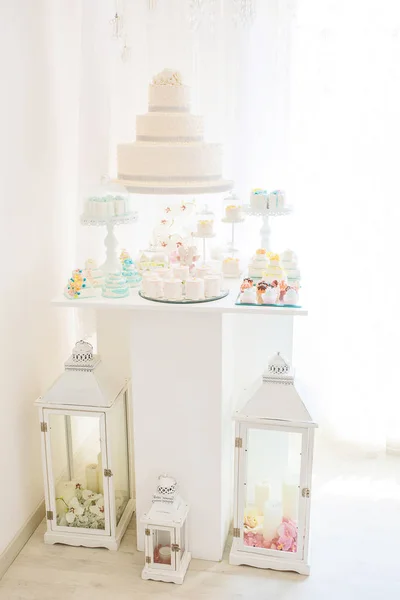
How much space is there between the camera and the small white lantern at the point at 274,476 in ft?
7.70

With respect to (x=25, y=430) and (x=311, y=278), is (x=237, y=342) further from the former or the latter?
(x=25, y=430)

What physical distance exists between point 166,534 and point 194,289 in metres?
0.91

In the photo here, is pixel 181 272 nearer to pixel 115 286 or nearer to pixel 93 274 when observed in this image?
pixel 115 286

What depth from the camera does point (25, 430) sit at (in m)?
2.62

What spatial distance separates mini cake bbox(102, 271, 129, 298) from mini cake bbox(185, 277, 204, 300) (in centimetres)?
24

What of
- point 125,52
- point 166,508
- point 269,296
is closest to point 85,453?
point 166,508

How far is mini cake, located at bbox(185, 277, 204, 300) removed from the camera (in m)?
2.31

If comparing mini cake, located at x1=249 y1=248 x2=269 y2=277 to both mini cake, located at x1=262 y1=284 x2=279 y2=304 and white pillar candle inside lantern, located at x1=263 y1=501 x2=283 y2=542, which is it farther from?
white pillar candle inside lantern, located at x1=263 y1=501 x2=283 y2=542

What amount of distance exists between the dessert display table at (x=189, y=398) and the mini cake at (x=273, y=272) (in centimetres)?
13

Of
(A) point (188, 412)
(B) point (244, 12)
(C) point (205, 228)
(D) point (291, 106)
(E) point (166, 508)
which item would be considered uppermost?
(B) point (244, 12)

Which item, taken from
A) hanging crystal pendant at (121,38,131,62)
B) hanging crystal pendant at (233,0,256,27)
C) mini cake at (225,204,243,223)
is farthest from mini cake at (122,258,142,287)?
hanging crystal pendant at (233,0,256,27)

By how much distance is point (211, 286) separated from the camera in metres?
2.34

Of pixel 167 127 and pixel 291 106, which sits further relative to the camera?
pixel 291 106

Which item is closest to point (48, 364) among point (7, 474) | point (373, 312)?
point (7, 474)
